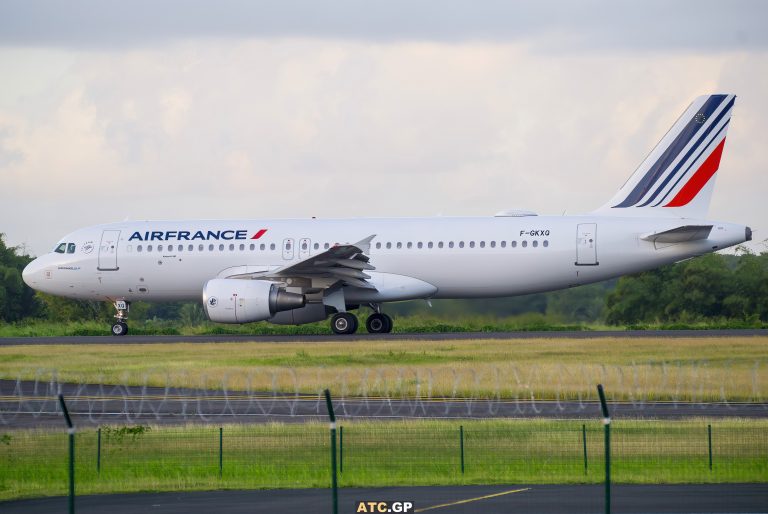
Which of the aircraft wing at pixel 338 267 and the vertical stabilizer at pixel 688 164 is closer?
the aircraft wing at pixel 338 267

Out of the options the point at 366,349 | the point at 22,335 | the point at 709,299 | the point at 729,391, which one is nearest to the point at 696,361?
the point at 729,391

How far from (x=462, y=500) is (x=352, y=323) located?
85.0 feet

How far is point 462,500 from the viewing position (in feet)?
54.7

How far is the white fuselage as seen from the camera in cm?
4056

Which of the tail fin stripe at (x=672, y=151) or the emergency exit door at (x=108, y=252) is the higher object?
the tail fin stripe at (x=672, y=151)

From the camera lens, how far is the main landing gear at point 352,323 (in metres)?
42.5

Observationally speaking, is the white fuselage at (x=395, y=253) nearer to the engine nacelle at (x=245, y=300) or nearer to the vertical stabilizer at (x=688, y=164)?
the vertical stabilizer at (x=688, y=164)

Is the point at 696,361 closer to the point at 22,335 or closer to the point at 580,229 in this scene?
the point at 580,229

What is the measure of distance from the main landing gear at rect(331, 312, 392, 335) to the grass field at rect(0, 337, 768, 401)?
3.78 meters

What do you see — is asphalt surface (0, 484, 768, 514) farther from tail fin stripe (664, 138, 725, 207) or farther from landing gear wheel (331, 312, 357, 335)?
tail fin stripe (664, 138, 725, 207)

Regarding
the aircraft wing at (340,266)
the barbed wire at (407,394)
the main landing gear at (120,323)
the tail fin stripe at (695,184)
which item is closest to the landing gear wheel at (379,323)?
the aircraft wing at (340,266)

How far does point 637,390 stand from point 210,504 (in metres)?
13.3

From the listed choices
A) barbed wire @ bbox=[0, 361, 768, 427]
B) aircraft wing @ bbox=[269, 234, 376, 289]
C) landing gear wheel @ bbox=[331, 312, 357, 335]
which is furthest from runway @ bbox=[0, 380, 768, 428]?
landing gear wheel @ bbox=[331, 312, 357, 335]

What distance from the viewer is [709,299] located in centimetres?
5397
